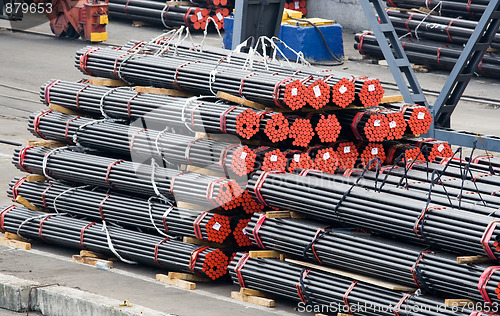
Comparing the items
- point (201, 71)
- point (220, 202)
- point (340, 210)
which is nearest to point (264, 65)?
point (201, 71)

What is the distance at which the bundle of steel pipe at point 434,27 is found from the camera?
801 inches

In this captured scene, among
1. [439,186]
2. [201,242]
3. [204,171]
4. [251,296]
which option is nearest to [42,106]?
[204,171]

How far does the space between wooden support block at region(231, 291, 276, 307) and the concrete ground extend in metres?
0.08

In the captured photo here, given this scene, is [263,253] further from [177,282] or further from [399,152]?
[399,152]

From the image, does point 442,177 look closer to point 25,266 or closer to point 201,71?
point 201,71

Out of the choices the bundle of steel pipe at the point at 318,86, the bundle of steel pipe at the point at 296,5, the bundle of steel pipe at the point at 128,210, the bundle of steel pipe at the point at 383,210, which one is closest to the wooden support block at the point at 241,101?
the bundle of steel pipe at the point at 318,86

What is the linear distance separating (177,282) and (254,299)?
959mm

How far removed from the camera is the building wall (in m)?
26.3

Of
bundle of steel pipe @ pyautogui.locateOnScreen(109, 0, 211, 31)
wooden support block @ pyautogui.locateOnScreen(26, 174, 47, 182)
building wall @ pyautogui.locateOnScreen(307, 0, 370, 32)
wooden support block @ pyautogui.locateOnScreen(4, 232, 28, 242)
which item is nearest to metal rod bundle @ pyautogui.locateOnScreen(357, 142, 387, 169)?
wooden support block @ pyautogui.locateOnScreen(26, 174, 47, 182)

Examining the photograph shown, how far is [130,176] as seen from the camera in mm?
9555

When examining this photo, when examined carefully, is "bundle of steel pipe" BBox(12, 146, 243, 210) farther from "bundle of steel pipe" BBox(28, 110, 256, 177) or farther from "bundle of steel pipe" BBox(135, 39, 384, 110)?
"bundle of steel pipe" BBox(135, 39, 384, 110)

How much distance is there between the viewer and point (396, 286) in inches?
305

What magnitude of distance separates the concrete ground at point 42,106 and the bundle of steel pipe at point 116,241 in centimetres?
20

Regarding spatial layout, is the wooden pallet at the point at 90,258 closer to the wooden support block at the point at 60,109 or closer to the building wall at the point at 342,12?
the wooden support block at the point at 60,109
